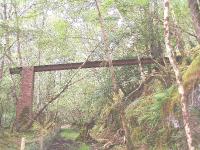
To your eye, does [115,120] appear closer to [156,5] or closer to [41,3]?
[156,5]

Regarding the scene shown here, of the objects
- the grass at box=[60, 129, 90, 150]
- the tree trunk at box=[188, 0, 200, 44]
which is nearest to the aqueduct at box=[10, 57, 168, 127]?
the grass at box=[60, 129, 90, 150]

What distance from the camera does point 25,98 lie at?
1695cm

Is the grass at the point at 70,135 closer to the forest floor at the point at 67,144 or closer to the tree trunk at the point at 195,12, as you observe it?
the forest floor at the point at 67,144

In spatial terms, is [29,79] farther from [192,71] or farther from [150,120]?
[192,71]

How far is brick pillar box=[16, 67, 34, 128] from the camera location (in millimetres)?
16906

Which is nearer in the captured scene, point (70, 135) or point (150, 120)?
point (150, 120)

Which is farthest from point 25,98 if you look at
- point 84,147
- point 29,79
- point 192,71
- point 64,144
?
point 192,71

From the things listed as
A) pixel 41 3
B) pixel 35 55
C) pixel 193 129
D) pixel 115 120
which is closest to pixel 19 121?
pixel 115 120

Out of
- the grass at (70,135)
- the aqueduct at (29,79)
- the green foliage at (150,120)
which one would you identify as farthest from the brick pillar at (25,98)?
the green foliage at (150,120)

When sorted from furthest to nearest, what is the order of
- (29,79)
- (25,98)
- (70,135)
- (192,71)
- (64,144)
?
(70,135) < (64,144) < (29,79) < (25,98) < (192,71)

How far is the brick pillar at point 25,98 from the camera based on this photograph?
666 inches

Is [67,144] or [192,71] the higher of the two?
[192,71]

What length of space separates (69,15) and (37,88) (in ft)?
29.1

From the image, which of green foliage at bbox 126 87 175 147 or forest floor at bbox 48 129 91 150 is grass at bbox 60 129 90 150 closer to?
forest floor at bbox 48 129 91 150
